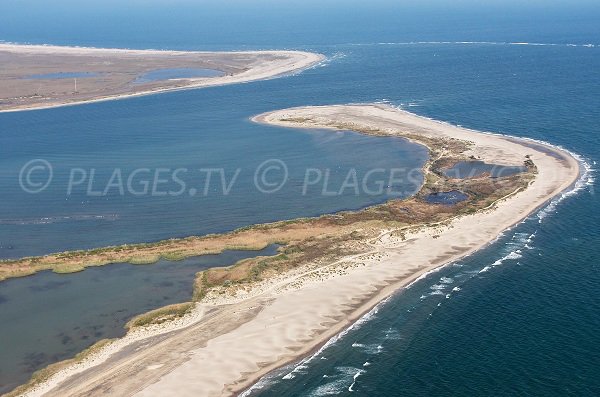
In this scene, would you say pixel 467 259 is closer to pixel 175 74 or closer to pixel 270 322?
pixel 270 322

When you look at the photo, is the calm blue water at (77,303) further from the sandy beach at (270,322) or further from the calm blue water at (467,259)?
the calm blue water at (467,259)

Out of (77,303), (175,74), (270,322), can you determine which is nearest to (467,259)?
(270,322)

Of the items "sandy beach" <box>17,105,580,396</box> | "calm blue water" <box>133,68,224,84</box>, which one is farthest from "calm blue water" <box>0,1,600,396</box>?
"calm blue water" <box>133,68,224,84</box>

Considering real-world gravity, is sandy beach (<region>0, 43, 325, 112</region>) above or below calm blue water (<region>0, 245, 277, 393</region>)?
above

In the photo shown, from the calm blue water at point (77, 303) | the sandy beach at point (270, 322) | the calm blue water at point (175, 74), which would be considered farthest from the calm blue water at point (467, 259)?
the calm blue water at point (175, 74)

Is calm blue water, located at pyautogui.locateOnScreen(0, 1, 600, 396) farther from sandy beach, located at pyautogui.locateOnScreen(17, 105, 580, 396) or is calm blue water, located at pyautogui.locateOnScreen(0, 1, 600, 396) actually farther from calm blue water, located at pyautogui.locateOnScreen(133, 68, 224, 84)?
calm blue water, located at pyautogui.locateOnScreen(133, 68, 224, 84)
